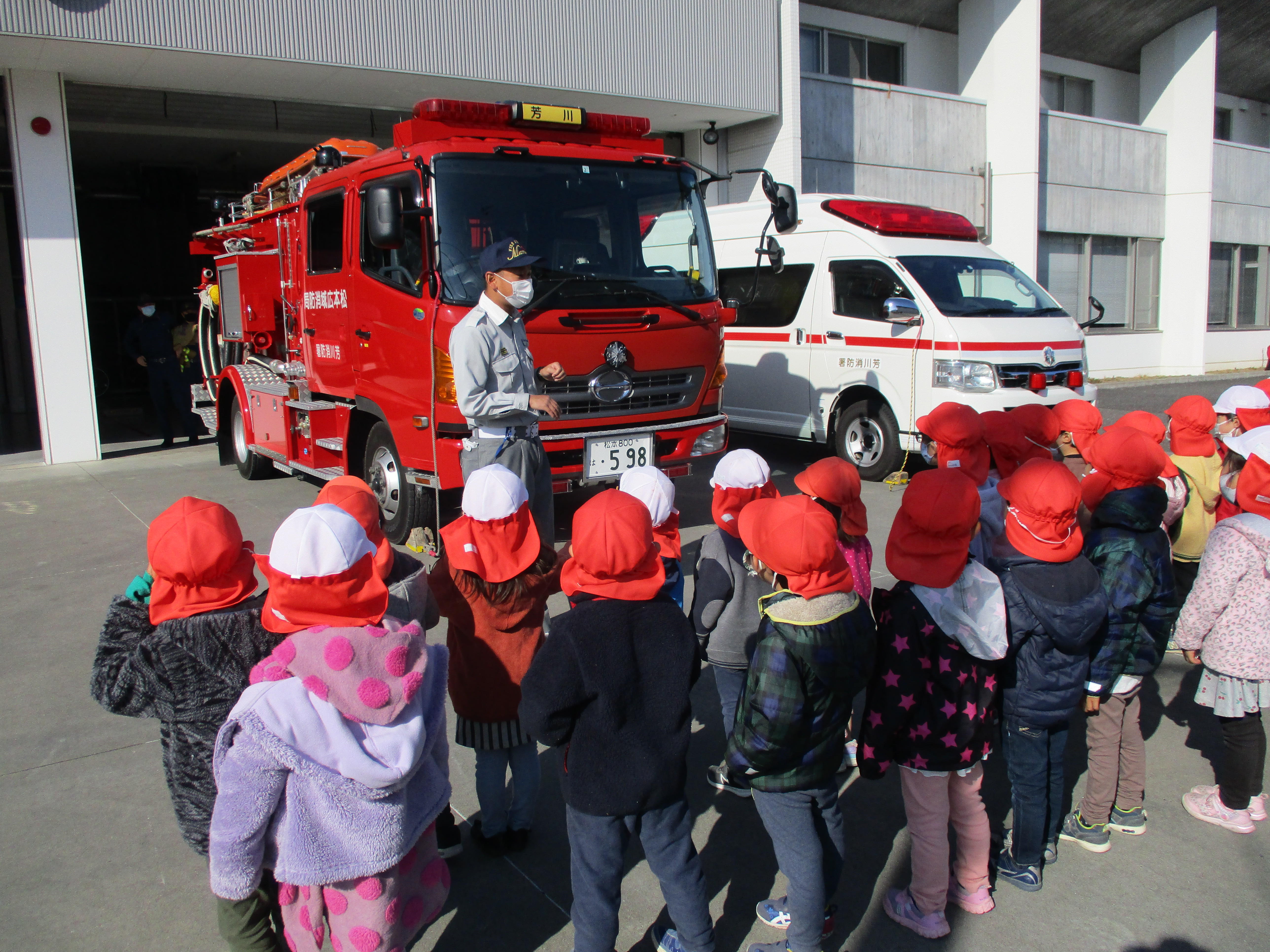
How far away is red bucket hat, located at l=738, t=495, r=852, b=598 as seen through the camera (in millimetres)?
2373

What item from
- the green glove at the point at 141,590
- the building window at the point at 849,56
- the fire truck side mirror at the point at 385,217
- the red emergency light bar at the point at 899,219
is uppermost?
the building window at the point at 849,56

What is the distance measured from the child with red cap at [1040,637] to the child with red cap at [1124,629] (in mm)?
126

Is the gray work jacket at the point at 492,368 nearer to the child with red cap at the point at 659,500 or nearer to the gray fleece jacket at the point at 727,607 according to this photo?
the child with red cap at the point at 659,500

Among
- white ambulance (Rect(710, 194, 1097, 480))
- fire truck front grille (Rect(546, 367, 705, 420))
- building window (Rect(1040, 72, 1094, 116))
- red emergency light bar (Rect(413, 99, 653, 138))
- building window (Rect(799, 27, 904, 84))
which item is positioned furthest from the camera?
building window (Rect(1040, 72, 1094, 116))

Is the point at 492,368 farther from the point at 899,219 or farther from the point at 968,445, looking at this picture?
the point at 899,219

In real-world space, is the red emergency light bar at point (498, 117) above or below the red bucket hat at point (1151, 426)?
above

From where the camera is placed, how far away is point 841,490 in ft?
11.0

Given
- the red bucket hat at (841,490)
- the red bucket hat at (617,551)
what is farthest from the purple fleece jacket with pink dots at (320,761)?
the red bucket hat at (841,490)

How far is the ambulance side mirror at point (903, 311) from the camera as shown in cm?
852

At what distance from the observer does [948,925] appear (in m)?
2.79

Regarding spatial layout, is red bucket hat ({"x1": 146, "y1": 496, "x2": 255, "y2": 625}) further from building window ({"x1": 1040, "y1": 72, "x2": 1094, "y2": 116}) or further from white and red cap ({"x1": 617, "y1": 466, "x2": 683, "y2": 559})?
building window ({"x1": 1040, "y1": 72, "x2": 1094, "y2": 116})

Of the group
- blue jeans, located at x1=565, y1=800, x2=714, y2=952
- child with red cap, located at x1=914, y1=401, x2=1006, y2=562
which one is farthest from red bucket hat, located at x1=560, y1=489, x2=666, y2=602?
child with red cap, located at x1=914, y1=401, x2=1006, y2=562

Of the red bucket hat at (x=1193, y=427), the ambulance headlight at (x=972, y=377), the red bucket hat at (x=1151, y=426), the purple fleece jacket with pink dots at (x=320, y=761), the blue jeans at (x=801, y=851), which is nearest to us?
the purple fleece jacket with pink dots at (x=320, y=761)

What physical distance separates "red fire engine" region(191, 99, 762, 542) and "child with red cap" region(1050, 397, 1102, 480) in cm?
262
